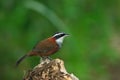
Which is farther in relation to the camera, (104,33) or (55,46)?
(104,33)

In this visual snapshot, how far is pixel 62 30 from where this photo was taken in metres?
7.81

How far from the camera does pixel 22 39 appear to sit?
27.3 feet

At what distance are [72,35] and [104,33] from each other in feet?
3.02

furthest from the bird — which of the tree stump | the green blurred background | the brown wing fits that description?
the green blurred background

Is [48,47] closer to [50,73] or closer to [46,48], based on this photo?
[46,48]

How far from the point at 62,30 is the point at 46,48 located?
2.06m

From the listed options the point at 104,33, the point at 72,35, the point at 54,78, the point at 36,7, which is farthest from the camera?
the point at 104,33

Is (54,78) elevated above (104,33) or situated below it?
below

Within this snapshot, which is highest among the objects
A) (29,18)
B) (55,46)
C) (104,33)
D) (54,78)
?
(104,33)

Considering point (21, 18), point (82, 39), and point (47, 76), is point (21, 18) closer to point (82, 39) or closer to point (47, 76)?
point (82, 39)

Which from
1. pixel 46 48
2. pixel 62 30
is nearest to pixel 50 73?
→ pixel 46 48

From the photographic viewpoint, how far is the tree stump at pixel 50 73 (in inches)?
171

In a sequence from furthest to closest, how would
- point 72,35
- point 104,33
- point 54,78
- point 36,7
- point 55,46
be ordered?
point 104,33 < point 72,35 < point 36,7 < point 55,46 < point 54,78

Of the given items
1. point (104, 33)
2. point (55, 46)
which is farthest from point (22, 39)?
point (55, 46)
